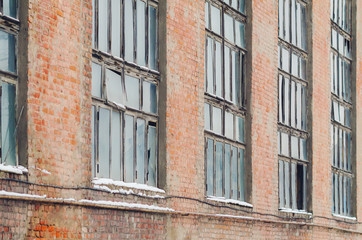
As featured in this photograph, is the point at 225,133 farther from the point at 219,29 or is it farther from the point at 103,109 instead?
the point at 103,109

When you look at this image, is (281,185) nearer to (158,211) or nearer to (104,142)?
(158,211)

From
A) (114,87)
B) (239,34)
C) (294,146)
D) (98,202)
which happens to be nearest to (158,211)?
(98,202)

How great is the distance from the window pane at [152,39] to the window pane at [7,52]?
4241mm

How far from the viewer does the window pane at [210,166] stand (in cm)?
1878

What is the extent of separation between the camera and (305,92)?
24.5 metres

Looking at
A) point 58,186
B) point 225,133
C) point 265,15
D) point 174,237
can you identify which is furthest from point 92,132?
point 265,15

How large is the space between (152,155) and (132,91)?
136cm

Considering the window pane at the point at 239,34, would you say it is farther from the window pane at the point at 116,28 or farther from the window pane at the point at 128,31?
the window pane at the point at 116,28

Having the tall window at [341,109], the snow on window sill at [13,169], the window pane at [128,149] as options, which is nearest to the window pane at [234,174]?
the window pane at [128,149]

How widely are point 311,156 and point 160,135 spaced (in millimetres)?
8293

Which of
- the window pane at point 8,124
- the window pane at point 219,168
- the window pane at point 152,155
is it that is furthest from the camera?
the window pane at point 219,168

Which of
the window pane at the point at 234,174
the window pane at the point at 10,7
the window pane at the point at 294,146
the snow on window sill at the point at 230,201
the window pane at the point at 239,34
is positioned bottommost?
the snow on window sill at the point at 230,201

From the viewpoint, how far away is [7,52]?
42.5ft

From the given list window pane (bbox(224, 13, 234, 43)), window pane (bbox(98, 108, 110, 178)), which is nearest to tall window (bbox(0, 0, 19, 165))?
window pane (bbox(98, 108, 110, 178))
